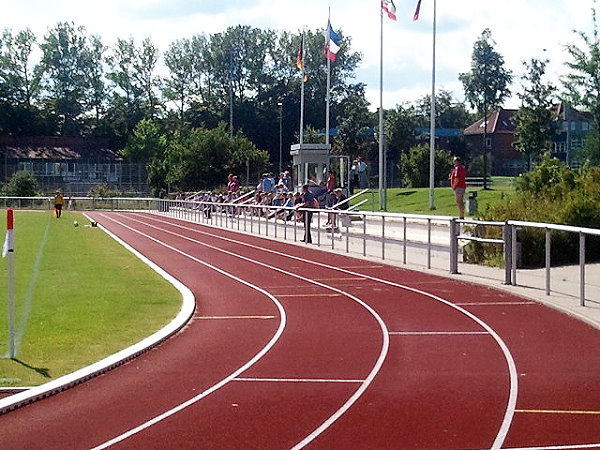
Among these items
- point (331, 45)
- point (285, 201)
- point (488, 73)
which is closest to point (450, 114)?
point (488, 73)

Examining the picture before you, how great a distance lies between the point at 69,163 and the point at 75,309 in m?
95.4

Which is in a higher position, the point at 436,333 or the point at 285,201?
the point at 285,201

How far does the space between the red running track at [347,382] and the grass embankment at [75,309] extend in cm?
59

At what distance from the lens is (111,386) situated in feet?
32.6

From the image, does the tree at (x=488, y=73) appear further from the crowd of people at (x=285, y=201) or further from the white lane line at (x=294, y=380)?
the white lane line at (x=294, y=380)

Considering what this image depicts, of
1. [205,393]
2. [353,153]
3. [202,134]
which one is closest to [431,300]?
[205,393]

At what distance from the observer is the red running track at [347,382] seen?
314 inches

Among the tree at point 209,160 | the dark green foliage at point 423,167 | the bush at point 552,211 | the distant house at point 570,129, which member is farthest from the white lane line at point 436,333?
the tree at point 209,160

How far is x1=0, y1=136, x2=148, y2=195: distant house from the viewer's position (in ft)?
336

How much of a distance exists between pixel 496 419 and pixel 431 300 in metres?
8.50

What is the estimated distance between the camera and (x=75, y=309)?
50.0 feet

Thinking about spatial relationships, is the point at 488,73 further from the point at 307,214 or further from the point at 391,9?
the point at 307,214

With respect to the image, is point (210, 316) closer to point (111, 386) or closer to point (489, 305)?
point (489, 305)

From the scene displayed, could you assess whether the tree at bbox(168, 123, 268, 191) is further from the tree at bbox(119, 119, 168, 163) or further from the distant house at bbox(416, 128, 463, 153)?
the tree at bbox(119, 119, 168, 163)
